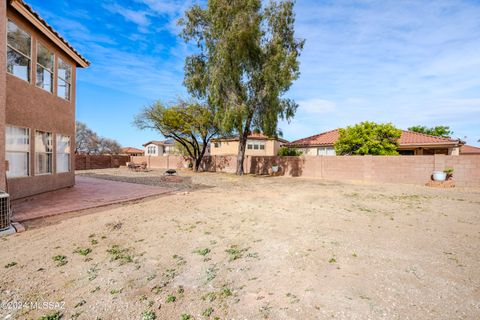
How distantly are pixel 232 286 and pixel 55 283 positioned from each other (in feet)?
7.82

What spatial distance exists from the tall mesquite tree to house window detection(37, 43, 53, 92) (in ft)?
35.4

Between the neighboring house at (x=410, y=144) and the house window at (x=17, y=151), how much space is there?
2340 cm

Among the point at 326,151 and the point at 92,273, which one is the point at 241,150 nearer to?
the point at 326,151

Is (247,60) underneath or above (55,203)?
above

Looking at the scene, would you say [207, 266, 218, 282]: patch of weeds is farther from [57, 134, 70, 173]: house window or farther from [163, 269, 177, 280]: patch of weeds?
[57, 134, 70, 173]: house window

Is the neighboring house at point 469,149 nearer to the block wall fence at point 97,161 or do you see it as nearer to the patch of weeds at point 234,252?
the patch of weeds at point 234,252

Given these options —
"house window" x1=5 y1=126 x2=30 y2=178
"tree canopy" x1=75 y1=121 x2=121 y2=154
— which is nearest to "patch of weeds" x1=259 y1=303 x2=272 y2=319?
"house window" x1=5 y1=126 x2=30 y2=178

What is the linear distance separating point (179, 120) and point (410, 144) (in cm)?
2214

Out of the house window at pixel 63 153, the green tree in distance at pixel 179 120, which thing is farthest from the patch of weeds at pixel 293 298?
the green tree in distance at pixel 179 120

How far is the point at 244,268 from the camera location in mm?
3732

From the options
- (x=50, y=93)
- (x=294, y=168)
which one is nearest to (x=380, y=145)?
(x=294, y=168)

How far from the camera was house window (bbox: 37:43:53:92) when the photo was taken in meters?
8.86

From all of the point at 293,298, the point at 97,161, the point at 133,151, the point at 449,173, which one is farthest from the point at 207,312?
the point at 133,151

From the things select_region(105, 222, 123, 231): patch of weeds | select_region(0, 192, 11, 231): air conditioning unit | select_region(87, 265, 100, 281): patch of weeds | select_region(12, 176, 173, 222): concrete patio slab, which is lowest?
select_region(87, 265, 100, 281): patch of weeds
